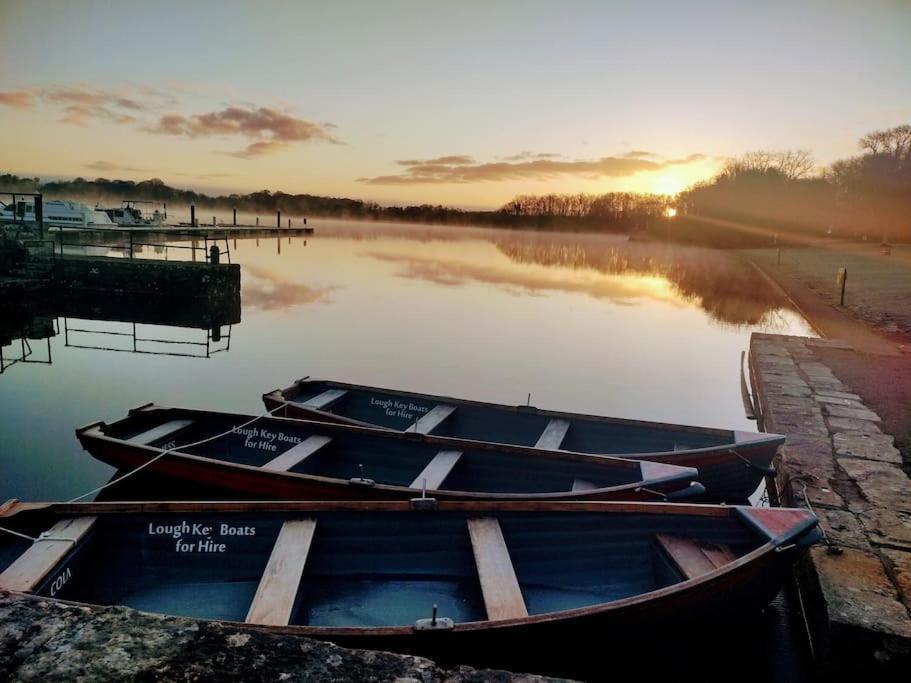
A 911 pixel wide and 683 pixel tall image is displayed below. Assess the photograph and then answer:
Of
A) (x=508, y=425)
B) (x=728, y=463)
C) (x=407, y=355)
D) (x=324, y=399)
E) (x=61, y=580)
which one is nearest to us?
(x=61, y=580)

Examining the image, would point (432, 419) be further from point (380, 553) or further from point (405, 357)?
point (405, 357)


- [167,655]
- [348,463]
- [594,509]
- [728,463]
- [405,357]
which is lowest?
[405,357]

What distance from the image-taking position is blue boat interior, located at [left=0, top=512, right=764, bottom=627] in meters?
4.67

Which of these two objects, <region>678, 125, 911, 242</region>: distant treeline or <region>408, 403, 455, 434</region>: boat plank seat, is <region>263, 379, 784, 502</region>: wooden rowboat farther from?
<region>678, 125, 911, 242</region>: distant treeline

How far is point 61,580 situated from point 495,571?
120 inches

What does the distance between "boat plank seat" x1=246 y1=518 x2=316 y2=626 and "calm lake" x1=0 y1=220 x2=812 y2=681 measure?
2135 mm

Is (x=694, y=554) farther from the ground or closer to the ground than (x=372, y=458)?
farther from the ground

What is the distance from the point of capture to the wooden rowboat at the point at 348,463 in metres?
5.84

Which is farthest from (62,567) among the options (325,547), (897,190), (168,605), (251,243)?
(897,190)

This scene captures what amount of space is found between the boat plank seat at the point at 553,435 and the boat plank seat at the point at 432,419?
1.33 metres

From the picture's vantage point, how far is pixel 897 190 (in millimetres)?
56719

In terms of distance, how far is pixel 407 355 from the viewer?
691 inches

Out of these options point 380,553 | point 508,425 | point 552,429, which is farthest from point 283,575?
point 508,425

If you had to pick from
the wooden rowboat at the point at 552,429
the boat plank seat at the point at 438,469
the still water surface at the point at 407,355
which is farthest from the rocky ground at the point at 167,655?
the still water surface at the point at 407,355
